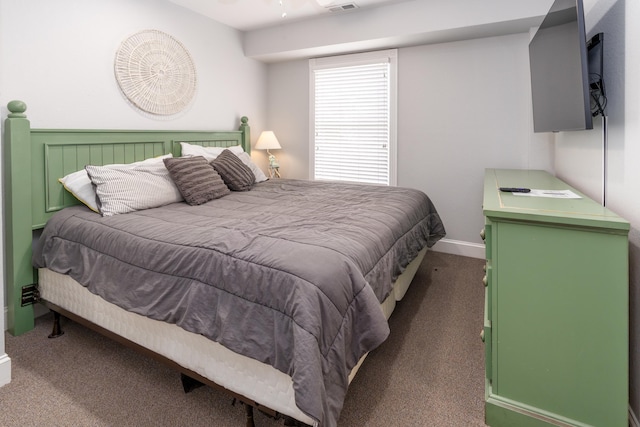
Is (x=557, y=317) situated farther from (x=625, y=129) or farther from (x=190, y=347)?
(x=190, y=347)

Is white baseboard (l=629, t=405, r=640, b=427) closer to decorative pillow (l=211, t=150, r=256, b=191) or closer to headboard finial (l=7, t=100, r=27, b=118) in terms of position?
decorative pillow (l=211, t=150, r=256, b=191)

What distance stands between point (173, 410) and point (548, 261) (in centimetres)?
167

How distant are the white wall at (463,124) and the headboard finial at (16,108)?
3192mm

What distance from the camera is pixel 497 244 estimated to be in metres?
1.45

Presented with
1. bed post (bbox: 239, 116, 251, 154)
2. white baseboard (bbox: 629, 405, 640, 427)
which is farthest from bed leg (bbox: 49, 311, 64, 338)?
white baseboard (bbox: 629, 405, 640, 427)

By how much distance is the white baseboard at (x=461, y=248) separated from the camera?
12.2 feet

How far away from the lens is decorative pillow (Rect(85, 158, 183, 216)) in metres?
2.28

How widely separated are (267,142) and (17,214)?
262 centimetres

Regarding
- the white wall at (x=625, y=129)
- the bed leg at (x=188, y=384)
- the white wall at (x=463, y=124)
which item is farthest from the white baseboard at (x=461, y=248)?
the bed leg at (x=188, y=384)

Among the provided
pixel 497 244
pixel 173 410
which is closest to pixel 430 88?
pixel 497 244

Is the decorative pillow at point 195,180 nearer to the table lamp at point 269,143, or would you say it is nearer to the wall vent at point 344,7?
the table lamp at point 269,143

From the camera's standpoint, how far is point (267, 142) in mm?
4387

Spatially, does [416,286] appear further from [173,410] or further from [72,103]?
[72,103]

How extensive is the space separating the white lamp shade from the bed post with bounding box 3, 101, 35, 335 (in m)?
2.40
